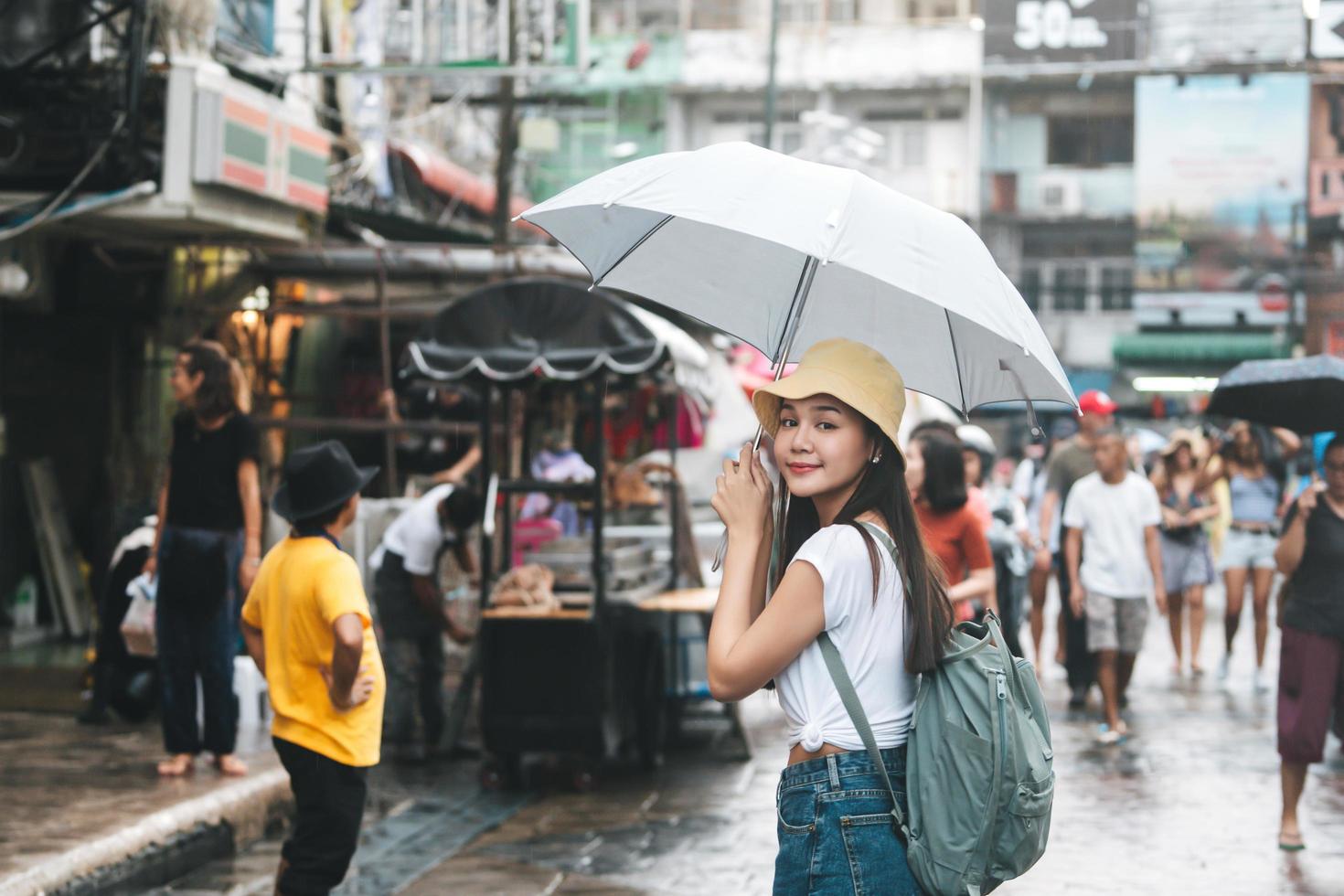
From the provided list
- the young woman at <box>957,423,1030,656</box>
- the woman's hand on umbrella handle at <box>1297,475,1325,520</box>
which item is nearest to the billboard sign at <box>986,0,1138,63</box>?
the young woman at <box>957,423,1030,656</box>

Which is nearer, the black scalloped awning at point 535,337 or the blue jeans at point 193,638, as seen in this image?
the blue jeans at point 193,638

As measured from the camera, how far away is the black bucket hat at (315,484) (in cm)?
551

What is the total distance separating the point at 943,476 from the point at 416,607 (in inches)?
136

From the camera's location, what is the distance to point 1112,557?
36.3 ft

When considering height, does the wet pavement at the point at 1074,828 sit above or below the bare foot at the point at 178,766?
below

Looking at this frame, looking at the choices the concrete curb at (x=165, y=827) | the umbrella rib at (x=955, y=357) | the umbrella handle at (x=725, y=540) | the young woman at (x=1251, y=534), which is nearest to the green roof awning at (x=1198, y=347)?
the young woman at (x=1251, y=534)

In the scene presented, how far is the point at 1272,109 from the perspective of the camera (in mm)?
40531

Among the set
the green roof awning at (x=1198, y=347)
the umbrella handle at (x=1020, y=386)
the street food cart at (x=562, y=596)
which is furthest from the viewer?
the green roof awning at (x=1198, y=347)

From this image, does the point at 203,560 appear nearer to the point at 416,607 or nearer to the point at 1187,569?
the point at 416,607

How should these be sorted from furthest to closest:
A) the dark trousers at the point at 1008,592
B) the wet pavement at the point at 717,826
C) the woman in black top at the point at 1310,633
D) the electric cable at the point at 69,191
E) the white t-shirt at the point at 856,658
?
the dark trousers at the point at 1008,592 → the electric cable at the point at 69,191 → the woman in black top at the point at 1310,633 → the wet pavement at the point at 717,826 → the white t-shirt at the point at 856,658

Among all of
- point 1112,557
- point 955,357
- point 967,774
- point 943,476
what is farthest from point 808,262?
point 1112,557

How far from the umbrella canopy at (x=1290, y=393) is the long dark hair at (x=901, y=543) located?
438 cm

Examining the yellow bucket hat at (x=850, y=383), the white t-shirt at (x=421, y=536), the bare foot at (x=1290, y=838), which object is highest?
the yellow bucket hat at (x=850, y=383)

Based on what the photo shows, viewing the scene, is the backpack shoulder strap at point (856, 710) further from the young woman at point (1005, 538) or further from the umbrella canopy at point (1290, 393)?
the young woman at point (1005, 538)
